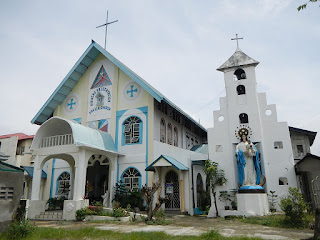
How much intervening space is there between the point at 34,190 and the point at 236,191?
33.4 ft

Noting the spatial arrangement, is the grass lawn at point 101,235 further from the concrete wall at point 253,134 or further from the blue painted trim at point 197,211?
the blue painted trim at point 197,211

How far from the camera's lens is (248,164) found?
40.8 feet

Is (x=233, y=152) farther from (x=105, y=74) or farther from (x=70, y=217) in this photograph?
(x=105, y=74)

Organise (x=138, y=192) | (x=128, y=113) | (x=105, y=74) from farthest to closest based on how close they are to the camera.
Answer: (x=105, y=74), (x=128, y=113), (x=138, y=192)

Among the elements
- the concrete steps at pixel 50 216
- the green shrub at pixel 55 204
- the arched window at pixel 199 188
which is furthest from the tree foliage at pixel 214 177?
the green shrub at pixel 55 204

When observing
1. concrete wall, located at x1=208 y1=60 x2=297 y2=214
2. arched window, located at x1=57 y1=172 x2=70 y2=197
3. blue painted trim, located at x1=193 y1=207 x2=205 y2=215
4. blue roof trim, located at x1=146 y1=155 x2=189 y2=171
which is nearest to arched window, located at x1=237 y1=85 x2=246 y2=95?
concrete wall, located at x1=208 y1=60 x2=297 y2=214

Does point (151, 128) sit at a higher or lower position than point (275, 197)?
higher

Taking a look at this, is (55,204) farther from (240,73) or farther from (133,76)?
(240,73)

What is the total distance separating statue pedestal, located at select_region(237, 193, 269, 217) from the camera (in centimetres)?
1130

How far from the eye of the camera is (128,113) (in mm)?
16062

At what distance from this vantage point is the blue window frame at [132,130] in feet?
50.8

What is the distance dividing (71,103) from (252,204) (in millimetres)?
13118

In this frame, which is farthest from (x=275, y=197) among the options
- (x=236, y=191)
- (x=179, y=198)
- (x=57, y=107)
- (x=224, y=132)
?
(x=57, y=107)

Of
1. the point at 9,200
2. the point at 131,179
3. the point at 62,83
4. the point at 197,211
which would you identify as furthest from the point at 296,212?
the point at 62,83
